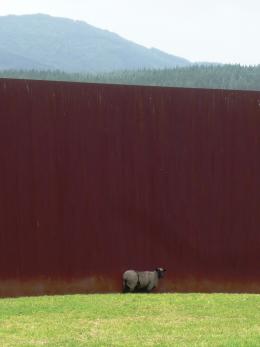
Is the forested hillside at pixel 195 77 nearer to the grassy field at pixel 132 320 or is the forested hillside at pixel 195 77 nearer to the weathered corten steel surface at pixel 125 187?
the weathered corten steel surface at pixel 125 187

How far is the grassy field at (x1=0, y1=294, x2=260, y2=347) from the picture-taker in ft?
21.7

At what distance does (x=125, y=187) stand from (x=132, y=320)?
8.44ft

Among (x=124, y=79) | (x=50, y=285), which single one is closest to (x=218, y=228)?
(x=50, y=285)

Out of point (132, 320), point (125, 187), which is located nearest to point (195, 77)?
point (125, 187)

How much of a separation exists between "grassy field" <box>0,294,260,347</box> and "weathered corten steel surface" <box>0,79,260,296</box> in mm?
553

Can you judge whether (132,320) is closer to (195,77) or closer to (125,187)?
(125,187)

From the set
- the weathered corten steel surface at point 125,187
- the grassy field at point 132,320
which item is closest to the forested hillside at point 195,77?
the weathered corten steel surface at point 125,187

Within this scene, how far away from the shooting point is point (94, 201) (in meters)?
9.58

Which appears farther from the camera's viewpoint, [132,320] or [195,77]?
[195,77]

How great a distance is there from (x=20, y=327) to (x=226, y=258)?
4.08m

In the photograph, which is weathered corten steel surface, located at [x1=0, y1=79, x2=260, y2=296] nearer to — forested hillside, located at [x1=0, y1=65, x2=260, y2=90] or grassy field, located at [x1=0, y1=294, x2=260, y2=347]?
grassy field, located at [x1=0, y1=294, x2=260, y2=347]

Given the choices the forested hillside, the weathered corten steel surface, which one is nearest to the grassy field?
the weathered corten steel surface

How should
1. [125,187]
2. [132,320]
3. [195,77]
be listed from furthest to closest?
[195,77] → [125,187] → [132,320]

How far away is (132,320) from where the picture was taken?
7.66m
